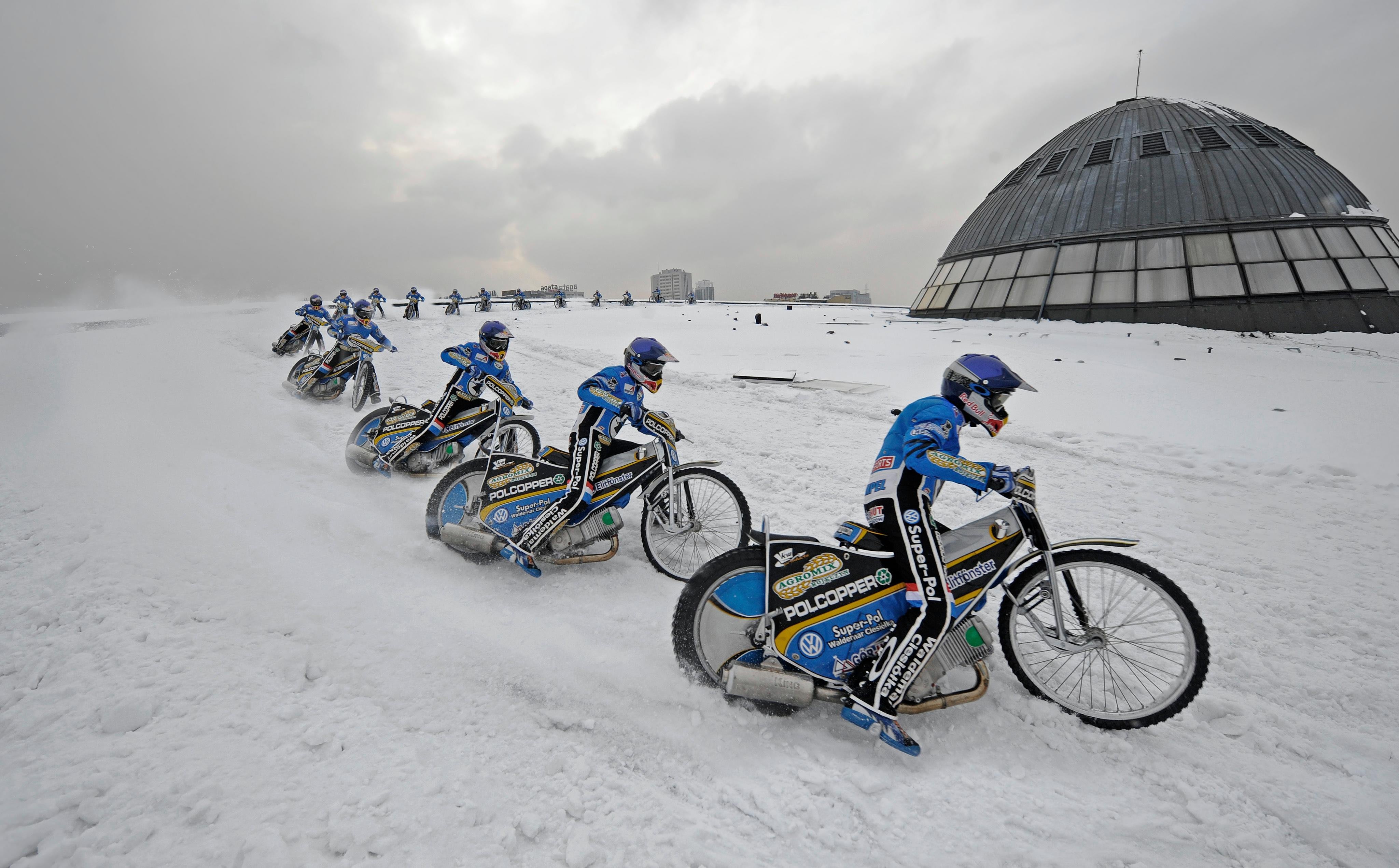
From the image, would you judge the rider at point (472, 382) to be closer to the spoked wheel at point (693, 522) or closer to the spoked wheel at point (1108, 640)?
the spoked wheel at point (693, 522)

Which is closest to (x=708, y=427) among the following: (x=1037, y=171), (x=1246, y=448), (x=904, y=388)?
(x=904, y=388)

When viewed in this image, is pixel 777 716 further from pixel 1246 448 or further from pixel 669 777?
pixel 1246 448

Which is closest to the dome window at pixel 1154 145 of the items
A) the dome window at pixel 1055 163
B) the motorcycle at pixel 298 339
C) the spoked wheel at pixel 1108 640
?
the dome window at pixel 1055 163

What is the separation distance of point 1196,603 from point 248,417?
39.0ft

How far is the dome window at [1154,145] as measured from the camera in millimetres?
20594

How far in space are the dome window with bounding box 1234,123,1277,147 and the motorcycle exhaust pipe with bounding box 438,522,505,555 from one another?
29908mm

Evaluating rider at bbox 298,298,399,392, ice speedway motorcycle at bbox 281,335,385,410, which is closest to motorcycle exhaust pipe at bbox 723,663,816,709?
ice speedway motorcycle at bbox 281,335,385,410

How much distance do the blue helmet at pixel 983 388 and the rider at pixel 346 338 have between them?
32.4ft

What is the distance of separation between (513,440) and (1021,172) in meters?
→ 27.4

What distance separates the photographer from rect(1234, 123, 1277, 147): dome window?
20312 mm

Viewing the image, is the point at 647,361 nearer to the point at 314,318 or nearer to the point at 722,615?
the point at 722,615

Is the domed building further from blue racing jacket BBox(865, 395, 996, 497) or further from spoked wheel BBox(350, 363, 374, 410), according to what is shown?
spoked wheel BBox(350, 363, 374, 410)

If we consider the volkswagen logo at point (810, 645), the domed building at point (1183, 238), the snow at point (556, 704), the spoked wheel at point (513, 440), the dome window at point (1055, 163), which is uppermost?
the dome window at point (1055, 163)

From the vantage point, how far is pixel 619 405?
4.48 meters
